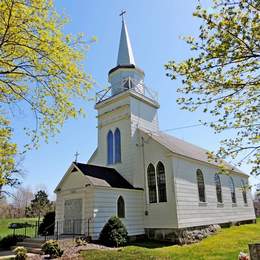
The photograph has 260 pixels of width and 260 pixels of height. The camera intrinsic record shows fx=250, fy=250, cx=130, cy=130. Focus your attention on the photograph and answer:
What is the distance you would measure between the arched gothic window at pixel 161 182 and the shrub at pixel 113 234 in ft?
12.1

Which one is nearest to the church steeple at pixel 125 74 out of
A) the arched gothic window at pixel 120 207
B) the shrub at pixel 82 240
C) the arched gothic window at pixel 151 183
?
the arched gothic window at pixel 151 183

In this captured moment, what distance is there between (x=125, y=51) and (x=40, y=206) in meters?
31.5

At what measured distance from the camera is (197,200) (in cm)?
1828

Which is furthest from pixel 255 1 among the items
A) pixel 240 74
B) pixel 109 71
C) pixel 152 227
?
pixel 109 71

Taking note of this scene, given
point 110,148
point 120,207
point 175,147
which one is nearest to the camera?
point 120,207

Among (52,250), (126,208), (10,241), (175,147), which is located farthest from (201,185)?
(10,241)

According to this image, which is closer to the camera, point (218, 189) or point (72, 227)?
point (72, 227)

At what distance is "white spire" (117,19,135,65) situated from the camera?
21859 mm

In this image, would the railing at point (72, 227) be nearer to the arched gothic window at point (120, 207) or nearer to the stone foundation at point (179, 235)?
the arched gothic window at point (120, 207)

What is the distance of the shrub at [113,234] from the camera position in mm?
13508

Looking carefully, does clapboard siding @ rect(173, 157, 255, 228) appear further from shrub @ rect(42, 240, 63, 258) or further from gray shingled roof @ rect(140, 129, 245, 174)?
shrub @ rect(42, 240, 63, 258)

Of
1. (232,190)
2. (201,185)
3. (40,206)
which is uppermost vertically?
(201,185)

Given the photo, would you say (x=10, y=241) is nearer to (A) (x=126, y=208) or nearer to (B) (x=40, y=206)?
(A) (x=126, y=208)

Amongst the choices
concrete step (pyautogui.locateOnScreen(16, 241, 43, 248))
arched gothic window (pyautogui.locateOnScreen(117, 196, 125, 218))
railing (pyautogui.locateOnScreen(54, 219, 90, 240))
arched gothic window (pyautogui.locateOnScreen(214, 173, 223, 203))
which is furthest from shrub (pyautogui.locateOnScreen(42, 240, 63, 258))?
arched gothic window (pyautogui.locateOnScreen(214, 173, 223, 203))
